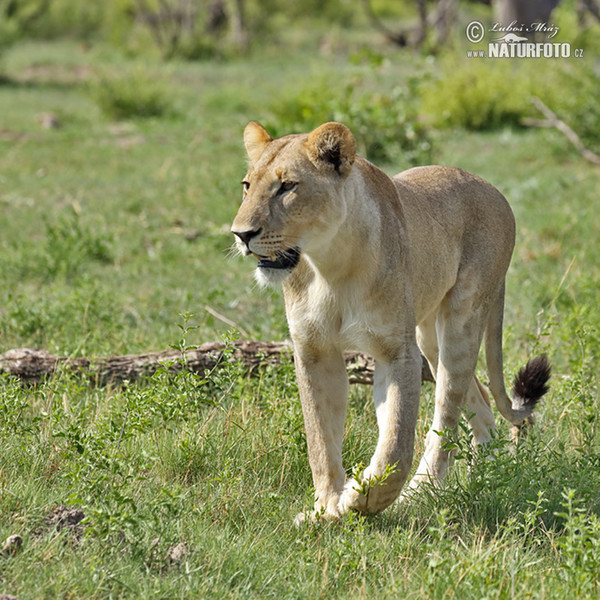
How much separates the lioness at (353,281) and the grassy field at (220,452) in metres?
0.25

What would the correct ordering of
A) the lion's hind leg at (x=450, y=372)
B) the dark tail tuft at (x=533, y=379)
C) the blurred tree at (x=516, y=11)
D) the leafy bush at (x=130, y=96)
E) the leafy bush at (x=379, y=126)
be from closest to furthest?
the lion's hind leg at (x=450, y=372)
the dark tail tuft at (x=533, y=379)
the leafy bush at (x=379, y=126)
the leafy bush at (x=130, y=96)
the blurred tree at (x=516, y=11)

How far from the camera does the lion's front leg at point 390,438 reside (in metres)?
3.53

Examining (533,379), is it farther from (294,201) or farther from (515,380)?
(294,201)

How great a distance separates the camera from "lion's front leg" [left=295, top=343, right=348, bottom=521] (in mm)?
3781

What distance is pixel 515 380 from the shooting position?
4.55 meters

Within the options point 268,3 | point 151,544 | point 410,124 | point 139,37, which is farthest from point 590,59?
point 268,3

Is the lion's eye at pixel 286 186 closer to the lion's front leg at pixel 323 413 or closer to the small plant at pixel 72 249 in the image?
the lion's front leg at pixel 323 413

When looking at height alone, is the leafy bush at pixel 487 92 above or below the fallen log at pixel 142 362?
below

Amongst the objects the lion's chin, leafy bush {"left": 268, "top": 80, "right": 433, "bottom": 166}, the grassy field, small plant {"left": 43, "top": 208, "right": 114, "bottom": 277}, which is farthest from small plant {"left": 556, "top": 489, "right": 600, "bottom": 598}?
leafy bush {"left": 268, "top": 80, "right": 433, "bottom": 166}

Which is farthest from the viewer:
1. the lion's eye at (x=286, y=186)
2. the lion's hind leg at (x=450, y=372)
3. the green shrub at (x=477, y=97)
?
the green shrub at (x=477, y=97)

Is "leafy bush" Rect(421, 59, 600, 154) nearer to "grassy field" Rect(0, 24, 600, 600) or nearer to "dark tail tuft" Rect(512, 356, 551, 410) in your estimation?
"grassy field" Rect(0, 24, 600, 600)

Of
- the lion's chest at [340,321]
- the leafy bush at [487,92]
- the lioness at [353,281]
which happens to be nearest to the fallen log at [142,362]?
the lioness at [353,281]

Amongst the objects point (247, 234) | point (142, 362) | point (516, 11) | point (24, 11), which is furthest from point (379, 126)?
point (24, 11)

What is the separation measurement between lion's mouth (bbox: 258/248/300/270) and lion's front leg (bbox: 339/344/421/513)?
1.92 feet
